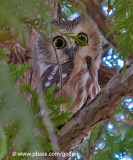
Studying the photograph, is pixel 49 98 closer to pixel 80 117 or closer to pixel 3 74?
pixel 80 117

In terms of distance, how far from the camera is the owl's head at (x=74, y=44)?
253cm

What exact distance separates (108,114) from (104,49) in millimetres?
1952

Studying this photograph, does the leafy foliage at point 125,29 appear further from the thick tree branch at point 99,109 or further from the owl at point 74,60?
the owl at point 74,60

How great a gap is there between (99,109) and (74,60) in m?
1.21

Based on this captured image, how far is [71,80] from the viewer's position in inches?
89.4

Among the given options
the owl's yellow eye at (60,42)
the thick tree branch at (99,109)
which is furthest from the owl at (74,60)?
the thick tree branch at (99,109)

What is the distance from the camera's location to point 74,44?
247 cm

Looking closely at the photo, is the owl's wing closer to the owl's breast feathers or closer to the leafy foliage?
the owl's breast feathers

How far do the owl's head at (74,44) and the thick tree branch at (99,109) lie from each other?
1.19 metres

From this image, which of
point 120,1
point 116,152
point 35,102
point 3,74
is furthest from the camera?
point 116,152

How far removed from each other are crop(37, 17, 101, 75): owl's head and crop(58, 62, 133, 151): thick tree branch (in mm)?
1188

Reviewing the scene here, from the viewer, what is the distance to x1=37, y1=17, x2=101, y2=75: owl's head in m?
2.53

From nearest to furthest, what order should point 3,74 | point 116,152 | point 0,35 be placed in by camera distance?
1. point 3,74
2. point 0,35
3. point 116,152

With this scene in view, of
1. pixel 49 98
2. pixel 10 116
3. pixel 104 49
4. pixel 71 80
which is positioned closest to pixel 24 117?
pixel 10 116
